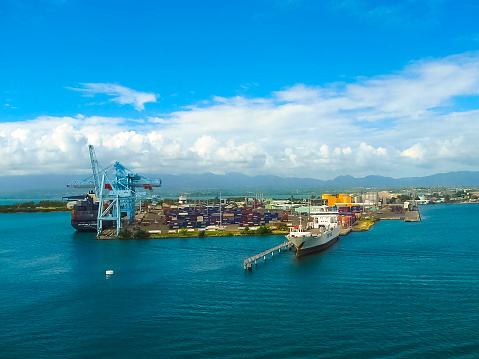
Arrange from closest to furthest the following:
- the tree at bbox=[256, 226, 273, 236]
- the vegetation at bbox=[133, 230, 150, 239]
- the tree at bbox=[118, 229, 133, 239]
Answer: the vegetation at bbox=[133, 230, 150, 239], the tree at bbox=[118, 229, 133, 239], the tree at bbox=[256, 226, 273, 236]

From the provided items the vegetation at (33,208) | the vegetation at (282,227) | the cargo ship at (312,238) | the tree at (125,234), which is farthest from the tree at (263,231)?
the vegetation at (33,208)

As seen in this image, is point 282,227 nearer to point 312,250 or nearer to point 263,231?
point 263,231

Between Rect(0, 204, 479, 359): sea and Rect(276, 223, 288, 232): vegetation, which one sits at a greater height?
Rect(276, 223, 288, 232): vegetation

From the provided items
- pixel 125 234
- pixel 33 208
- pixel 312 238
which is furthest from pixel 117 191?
pixel 33 208

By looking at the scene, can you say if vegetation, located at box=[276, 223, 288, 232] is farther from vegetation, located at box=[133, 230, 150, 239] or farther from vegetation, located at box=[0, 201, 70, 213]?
vegetation, located at box=[0, 201, 70, 213]

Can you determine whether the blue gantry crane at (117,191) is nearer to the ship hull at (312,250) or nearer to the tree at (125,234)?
the tree at (125,234)

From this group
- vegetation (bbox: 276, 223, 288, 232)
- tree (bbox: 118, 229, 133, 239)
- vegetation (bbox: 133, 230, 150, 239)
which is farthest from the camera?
vegetation (bbox: 276, 223, 288, 232)

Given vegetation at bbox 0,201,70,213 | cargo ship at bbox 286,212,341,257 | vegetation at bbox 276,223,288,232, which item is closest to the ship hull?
cargo ship at bbox 286,212,341,257

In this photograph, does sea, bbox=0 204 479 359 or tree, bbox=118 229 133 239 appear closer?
sea, bbox=0 204 479 359

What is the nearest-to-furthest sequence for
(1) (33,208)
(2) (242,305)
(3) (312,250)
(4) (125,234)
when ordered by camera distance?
(2) (242,305), (3) (312,250), (4) (125,234), (1) (33,208)
